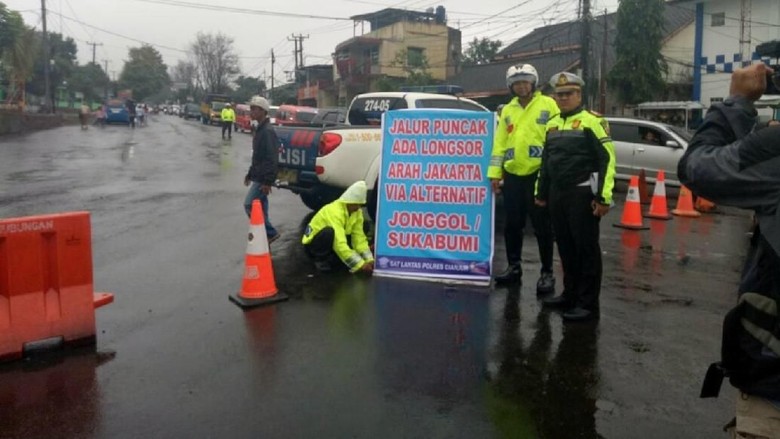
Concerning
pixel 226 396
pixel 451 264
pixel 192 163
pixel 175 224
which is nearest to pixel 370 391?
pixel 226 396

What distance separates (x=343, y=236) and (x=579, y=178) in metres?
2.66

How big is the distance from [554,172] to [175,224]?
20.8 ft

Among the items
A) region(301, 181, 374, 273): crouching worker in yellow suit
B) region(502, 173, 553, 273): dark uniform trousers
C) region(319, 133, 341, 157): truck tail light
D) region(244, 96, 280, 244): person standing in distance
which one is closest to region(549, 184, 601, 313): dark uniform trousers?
region(502, 173, 553, 273): dark uniform trousers

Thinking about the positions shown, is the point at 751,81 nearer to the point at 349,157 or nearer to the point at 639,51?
the point at 349,157

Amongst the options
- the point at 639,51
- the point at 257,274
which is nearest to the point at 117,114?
the point at 639,51

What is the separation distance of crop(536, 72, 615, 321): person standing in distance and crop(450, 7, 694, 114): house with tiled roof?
2064cm

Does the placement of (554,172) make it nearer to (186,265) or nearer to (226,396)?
(226,396)

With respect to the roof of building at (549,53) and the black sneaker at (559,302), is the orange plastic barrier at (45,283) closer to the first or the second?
the black sneaker at (559,302)

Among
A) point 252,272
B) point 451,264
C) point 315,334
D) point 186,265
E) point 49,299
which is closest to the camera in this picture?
point 49,299

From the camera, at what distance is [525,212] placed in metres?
6.52

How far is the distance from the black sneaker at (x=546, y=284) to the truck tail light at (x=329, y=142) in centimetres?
384

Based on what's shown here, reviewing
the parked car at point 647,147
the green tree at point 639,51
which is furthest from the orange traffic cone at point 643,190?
the green tree at point 639,51

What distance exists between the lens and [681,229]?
10875 mm

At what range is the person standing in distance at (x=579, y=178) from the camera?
17.7ft
